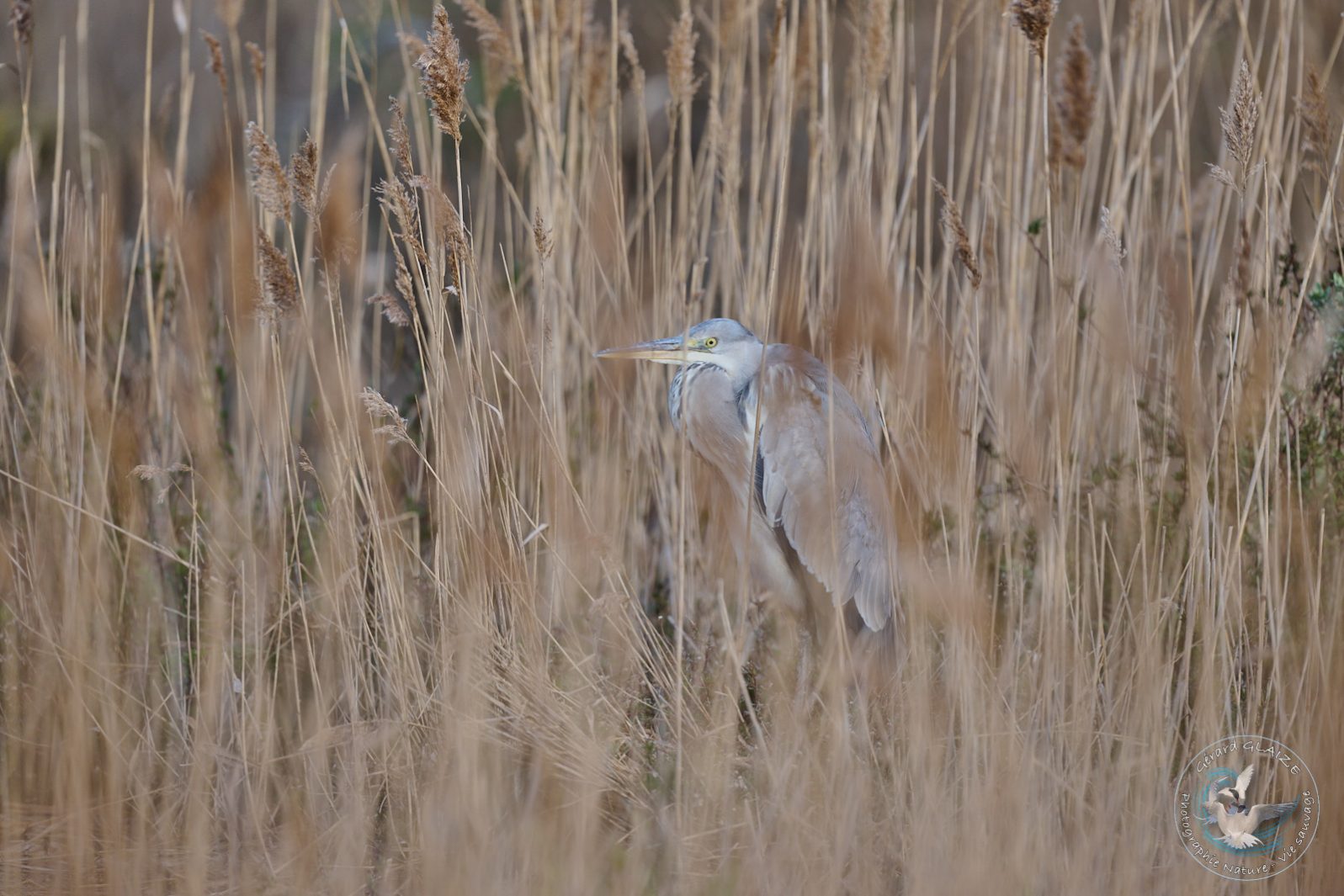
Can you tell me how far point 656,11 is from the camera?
477cm

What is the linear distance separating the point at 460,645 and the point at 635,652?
0.34m

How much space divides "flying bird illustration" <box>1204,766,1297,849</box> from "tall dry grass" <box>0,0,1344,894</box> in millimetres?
39

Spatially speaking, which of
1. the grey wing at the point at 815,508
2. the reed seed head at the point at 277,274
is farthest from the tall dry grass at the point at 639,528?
the grey wing at the point at 815,508

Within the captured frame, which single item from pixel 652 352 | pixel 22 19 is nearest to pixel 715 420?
pixel 652 352

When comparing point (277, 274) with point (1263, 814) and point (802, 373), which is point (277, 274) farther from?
point (1263, 814)

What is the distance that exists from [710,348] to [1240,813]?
1295mm

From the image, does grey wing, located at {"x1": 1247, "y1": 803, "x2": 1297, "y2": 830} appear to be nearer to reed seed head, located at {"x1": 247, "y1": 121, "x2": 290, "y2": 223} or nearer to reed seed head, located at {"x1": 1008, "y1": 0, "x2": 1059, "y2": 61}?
reed seed head, located at {"x1": 1008, "y1": 0, "x2": 1059, "y2": 61}

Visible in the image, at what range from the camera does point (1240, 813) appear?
5.47ft

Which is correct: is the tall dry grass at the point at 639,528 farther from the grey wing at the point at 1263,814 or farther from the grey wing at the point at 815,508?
the grey wing at the point at 815,508

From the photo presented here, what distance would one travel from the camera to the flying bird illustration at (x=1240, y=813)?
1.64 metres

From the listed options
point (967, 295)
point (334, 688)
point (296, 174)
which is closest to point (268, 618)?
point (334, 688)

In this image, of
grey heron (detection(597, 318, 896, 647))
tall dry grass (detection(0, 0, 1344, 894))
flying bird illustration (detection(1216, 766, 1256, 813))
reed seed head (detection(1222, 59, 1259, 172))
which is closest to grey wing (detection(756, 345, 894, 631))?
grey heron (detection(597, 318, 896, 647))

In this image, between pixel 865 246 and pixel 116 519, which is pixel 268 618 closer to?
pixel 116 519

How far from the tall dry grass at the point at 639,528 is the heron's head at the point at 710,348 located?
0.07 metres
